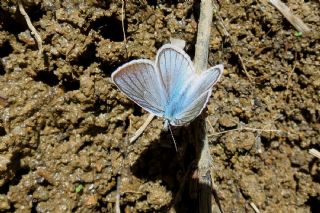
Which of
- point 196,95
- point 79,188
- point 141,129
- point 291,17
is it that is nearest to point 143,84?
point 196,95

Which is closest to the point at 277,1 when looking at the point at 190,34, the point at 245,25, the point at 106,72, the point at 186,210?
the point at 245,25

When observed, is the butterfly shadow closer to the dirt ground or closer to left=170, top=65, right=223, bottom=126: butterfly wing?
the dirt ground

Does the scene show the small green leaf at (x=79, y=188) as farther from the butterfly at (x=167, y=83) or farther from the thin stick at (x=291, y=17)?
the thin stick at (x=291, y=17)

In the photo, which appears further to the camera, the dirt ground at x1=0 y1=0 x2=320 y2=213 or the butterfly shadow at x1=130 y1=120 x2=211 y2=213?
the butterfly shadow at x1=130 y1=120 x2=211 y2=213

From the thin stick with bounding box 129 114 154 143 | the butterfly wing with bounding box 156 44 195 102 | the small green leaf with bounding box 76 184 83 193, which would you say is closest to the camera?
the butterfly wing with bounding box 156 44 195 102

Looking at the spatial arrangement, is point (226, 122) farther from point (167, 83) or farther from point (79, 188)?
point (79, 188)

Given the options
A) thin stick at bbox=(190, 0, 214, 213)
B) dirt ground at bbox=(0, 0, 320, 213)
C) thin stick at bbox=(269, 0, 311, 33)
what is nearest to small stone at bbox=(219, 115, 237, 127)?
dirt ground at bbox=(0, 0, 320, 213)
